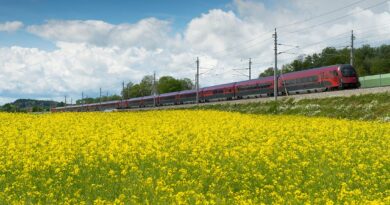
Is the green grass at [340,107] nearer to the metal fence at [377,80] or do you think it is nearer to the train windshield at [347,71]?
the train windshield at [347,71]

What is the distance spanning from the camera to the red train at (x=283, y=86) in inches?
1996

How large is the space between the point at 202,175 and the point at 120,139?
5.70 meters

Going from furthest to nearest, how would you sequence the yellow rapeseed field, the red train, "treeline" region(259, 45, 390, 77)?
"treeline" region(259, 45, 390, 77), the red train, the yellow rapeseed field

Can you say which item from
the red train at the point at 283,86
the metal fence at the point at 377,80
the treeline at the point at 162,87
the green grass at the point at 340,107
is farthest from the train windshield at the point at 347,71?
the treeline at the point at 162,87

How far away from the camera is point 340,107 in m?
38.2

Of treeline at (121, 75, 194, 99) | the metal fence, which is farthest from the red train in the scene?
treeline at (121, 75, 194, 99)

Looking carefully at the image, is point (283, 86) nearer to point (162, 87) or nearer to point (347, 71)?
point (347, 71)

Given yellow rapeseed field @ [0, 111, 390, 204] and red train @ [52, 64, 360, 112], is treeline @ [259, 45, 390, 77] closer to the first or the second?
red train @ [52, 64, 360, 112]

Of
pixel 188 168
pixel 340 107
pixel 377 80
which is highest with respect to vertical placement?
pixel 377 80

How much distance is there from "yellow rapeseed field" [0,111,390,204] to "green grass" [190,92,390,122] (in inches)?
608

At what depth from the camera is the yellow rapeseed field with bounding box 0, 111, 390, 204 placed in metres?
10.4

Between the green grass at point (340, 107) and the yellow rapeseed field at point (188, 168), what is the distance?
15.4 metres

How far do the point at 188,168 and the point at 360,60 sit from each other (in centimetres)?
10165

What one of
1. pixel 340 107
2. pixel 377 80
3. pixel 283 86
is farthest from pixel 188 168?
pixel 377 80
